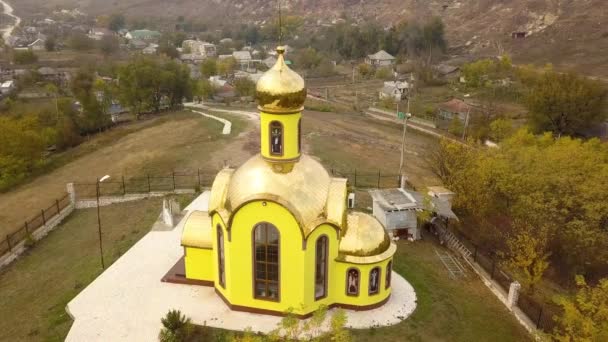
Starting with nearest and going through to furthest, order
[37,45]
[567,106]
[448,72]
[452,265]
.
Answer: [452,265]
[567,106]
[448,72]
[37,45]

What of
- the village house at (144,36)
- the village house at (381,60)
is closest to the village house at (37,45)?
the village house at (144,36)

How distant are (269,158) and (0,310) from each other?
13.6m

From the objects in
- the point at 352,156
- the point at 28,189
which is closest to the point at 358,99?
the point at 352,156

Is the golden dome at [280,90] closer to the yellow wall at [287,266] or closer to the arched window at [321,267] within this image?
the yellow wall at [287,266]

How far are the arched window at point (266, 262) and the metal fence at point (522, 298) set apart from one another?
996 cm

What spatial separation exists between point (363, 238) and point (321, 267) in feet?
6.37

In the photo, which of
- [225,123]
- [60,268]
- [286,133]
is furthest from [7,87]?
[286,133]

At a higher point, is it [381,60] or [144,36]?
[144,36]

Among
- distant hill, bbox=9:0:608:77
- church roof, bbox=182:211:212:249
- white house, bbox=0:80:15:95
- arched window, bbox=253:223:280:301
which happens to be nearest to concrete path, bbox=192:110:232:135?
church roof, bbox=182:211:212:249

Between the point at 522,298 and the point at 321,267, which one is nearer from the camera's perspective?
the point at 321,267

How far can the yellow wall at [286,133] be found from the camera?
17.4 meters

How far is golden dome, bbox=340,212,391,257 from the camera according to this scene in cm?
1819

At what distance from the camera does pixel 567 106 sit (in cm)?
4653

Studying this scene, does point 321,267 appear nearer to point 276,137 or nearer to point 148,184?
point 276,137
